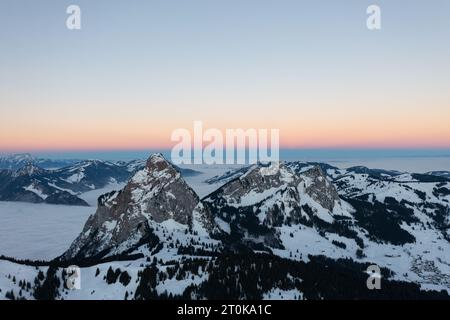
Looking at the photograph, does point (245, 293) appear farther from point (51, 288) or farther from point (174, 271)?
point (51, 288)

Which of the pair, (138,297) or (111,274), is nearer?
(138,297)

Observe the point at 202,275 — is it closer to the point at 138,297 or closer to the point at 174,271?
the point at 174,271

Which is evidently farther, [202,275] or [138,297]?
[202,275]
